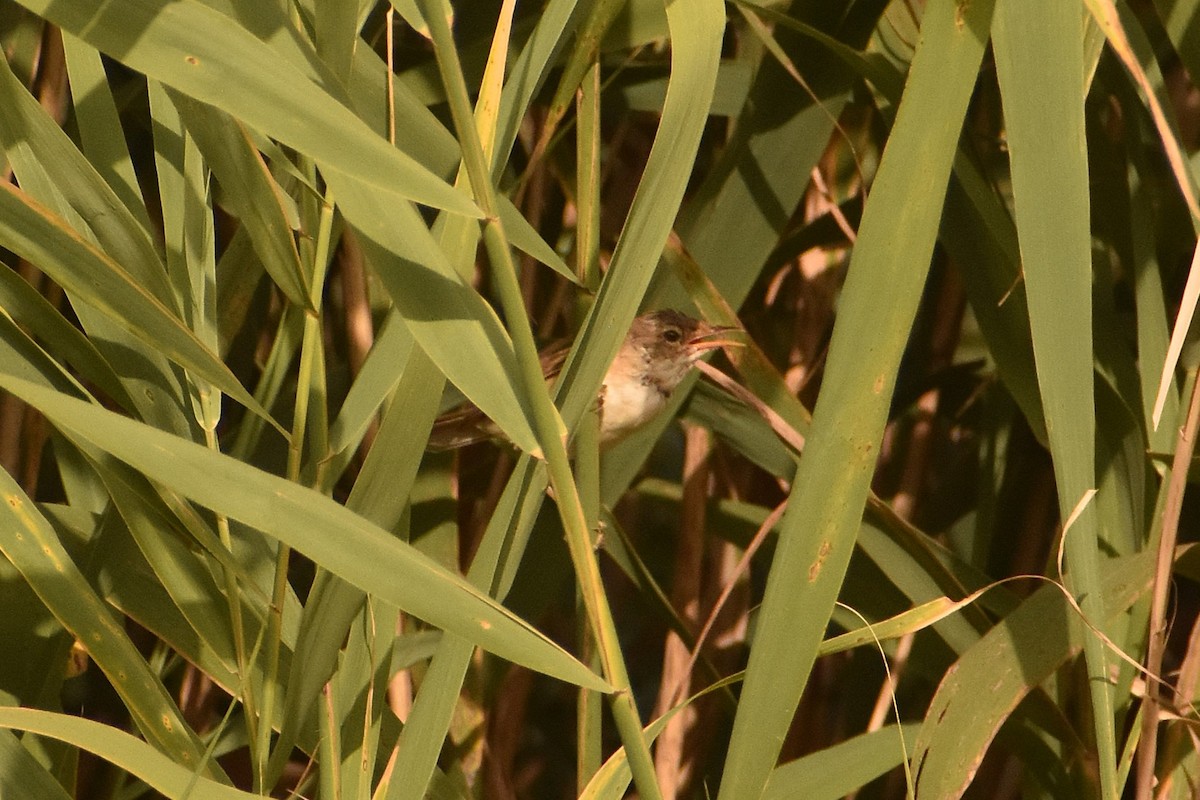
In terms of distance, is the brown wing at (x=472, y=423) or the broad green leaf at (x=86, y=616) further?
the brown wing at (x=472, y=423)

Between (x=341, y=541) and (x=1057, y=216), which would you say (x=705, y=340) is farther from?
(x=341, y=541)

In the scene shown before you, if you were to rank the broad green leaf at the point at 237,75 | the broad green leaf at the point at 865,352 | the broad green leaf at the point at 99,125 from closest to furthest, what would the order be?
the broad green leaf at the point at 237,75 < the broad green leaf at the point at 865,352 < the broad green leaf at the point at 99,125

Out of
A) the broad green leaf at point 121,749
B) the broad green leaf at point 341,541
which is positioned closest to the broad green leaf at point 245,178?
the broad green leaf at point 341,541

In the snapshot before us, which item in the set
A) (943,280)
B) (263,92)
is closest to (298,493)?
(263,92)

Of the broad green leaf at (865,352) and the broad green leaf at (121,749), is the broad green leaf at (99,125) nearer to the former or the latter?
the broad green leaf at (121,749)

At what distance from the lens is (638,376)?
5.63 ft

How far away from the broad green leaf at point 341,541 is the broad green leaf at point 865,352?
0.16 m

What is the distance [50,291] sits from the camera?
4.21 ft

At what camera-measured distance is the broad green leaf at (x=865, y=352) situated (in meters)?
0.74

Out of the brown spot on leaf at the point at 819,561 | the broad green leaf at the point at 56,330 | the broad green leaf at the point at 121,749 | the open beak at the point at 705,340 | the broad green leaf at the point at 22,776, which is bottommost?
the broad green leaf at the point at 22,776

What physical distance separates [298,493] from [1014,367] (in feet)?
2.65

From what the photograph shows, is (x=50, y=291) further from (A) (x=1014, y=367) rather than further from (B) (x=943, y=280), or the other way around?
(B) (x=943, y=280)

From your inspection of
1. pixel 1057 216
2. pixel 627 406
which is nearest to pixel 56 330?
pixel 1057 216

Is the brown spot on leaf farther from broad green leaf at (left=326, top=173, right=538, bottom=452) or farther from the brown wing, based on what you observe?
the brown wing
